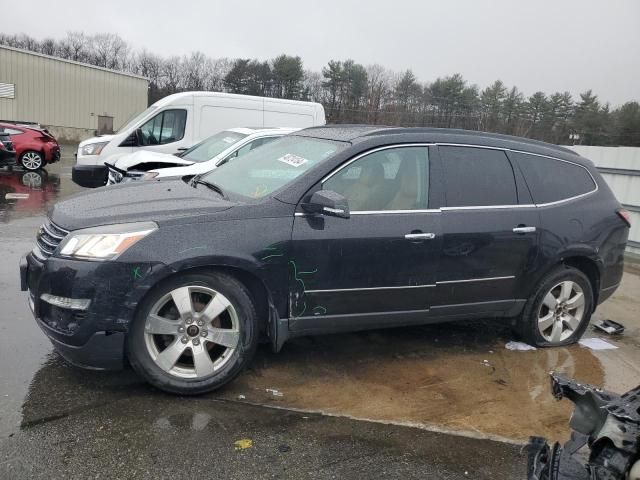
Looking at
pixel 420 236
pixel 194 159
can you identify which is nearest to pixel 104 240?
pixel 420 236

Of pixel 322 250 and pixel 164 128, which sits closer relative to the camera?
pixel 322 250

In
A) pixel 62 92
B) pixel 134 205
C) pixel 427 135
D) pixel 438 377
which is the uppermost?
pixel 62 92

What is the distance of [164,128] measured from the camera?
1188 centimetres

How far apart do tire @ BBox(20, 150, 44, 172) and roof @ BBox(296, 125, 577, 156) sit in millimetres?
14464

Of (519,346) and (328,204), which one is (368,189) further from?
(519,346)

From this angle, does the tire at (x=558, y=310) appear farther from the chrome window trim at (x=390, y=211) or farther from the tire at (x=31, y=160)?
the tire at (x=31, y=160)

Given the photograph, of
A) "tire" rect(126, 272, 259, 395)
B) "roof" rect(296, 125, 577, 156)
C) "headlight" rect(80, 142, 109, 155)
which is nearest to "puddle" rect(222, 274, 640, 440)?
"tire" rect(126, 272, 259, 395)

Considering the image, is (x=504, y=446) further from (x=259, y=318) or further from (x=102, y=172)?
(x=102, y=172)

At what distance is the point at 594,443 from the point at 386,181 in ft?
7.56

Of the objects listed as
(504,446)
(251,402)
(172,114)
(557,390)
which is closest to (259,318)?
(251,402)

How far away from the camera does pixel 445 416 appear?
11.6 feet

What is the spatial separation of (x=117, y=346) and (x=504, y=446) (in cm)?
233

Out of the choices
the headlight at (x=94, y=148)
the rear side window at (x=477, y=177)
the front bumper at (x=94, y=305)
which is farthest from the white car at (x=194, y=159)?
the front bumper at (x=94, y=305)

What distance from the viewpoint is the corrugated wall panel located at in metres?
32.1
